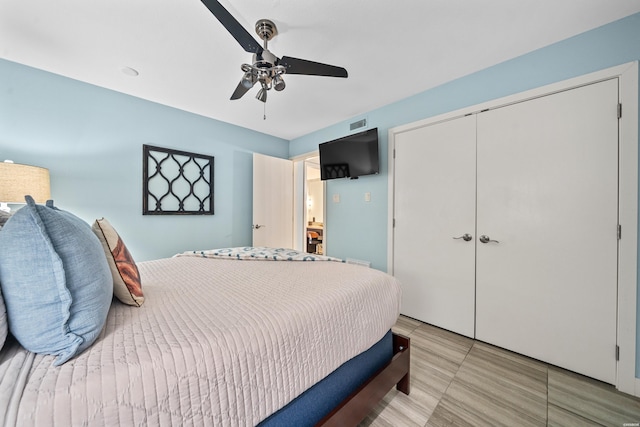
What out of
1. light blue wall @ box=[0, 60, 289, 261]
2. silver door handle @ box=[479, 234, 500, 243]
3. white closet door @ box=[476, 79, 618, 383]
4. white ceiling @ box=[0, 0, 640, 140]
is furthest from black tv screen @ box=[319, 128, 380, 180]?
light blue wall @ box=[0, 60, 289, 261]

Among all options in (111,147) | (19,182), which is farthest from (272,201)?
(19,182)

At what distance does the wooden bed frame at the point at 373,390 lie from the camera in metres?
1.06

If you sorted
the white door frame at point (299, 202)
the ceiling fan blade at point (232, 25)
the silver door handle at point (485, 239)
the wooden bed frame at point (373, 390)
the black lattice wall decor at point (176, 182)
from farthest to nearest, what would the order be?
the white door frame at point (299, 202) < the black lattice wall decor at point (176, 182) < the silver door handle at point (485, 239) < the ceiling fan blade at point (232, 25) < the wooden bed frame at point (373, 390)

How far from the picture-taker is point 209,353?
71 cm

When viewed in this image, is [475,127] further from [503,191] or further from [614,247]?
[614,247]

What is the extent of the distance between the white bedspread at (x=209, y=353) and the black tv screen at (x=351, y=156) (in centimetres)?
176

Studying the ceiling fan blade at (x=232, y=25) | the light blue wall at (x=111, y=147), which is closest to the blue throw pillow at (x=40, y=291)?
the ceiling fan blade at (x=232, y=25)

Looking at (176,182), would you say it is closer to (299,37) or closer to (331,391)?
(299,37)

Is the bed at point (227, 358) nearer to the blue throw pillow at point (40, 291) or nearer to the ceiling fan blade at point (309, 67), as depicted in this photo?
the blue throw pillow at point (40, 291)

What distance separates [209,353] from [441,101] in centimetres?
279

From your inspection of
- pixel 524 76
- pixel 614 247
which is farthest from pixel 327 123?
pixel 614 247

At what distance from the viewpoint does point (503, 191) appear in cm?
202

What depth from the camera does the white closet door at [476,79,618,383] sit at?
63.7 inches

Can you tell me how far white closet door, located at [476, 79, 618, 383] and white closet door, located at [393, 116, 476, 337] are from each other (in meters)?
0.11
